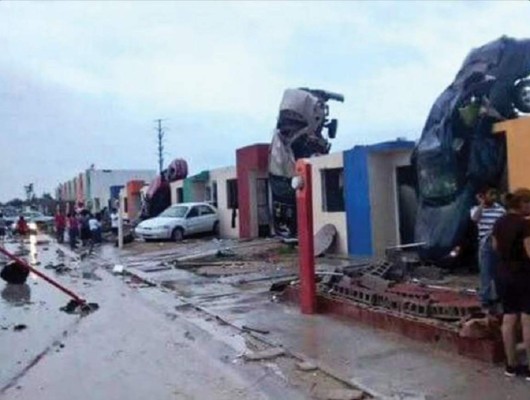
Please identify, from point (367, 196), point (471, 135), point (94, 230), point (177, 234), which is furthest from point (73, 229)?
point (471, 135)

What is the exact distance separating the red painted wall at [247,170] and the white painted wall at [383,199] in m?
9.45

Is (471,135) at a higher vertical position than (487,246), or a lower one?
higher

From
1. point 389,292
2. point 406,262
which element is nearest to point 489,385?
point 389,292

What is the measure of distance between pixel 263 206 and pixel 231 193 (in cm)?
320

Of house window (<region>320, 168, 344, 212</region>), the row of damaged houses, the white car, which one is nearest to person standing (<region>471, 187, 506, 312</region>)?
the row of damaged houses

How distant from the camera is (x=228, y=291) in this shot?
15055 mm

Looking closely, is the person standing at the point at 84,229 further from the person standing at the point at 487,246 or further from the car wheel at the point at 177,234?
the person standing at the point at 487,246

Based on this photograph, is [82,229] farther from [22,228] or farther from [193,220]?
[22,228]

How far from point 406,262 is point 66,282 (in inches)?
348

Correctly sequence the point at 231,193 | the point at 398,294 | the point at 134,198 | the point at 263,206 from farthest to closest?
the point at 134,198 → the point at 231,193 → the point at 263,206 → the point at 398,294

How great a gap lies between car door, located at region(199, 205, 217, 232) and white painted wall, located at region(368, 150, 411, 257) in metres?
14.1

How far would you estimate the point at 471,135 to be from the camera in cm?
1453

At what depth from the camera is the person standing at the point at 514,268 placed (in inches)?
268

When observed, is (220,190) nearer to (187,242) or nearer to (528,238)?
(187,242)
